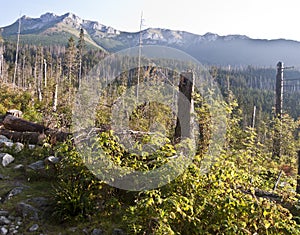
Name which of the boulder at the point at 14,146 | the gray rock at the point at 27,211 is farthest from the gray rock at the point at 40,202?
the boulder at the point at 14,146

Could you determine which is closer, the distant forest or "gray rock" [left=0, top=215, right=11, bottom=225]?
"gray rock" [left=0, top=215, right=11, bottom=225]

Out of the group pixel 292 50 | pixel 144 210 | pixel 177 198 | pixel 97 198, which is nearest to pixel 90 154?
pixel 97 198

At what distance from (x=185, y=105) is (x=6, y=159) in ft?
13.4

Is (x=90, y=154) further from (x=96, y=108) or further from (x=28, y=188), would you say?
(x=96, y=108)

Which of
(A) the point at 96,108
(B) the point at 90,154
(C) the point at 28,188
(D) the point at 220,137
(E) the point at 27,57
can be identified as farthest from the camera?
(E) the point at 27,57

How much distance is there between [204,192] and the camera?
3.58 m

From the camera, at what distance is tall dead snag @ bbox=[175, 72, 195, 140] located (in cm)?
570

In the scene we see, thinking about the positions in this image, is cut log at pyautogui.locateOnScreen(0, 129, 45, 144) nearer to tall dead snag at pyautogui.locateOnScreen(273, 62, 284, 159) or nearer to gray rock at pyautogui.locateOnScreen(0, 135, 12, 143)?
gray rock at pyautogui.locateOnScreen(0, 135, 12, 143)

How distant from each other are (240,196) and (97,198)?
86.9 inches

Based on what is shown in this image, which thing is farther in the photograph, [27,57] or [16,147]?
[27,57]

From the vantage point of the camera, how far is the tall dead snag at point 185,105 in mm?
5703

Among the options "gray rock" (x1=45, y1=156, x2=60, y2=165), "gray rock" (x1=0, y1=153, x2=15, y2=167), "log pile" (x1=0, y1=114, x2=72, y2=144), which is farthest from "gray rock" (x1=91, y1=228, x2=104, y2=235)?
"log pile" (x1=0, y1=114, x2=72, y2=144)

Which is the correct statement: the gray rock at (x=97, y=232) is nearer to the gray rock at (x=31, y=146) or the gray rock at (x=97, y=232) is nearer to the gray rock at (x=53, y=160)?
the gray rock at (x=53, y=160)

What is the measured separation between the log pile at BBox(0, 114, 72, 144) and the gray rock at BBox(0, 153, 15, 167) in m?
1.02
